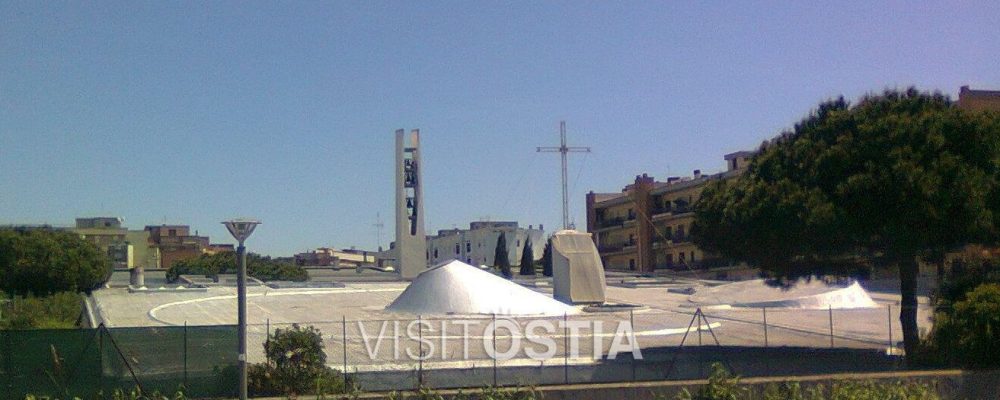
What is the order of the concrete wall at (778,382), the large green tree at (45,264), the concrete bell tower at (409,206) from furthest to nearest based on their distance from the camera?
the concrete bell tower at (409,206), the large green tree at (45,264), the concrete wall at (778,382)

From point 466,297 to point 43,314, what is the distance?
18226mm

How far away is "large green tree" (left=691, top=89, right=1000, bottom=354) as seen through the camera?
24.3 m

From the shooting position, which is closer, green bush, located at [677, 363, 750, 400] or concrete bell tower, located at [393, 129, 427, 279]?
green bush, located at [677, 363, 750, 400]

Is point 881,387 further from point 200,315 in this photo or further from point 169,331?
point 200,315

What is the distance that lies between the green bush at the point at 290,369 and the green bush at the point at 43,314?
18630 mm

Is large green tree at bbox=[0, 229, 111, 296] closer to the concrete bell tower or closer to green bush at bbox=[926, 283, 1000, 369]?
the concrete bell tower

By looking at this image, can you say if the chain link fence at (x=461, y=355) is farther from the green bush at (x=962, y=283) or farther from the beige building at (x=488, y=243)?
the beige building at (x=488, y=243)

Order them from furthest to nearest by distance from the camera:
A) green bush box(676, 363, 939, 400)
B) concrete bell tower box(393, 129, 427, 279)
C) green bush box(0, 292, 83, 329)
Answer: concrete bell tower box(393, 129, 427, 279) → green bush box(0, 292, 83, 329) → green bush box(676, 363, 939, 400)

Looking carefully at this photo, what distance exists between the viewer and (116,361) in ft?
67.1

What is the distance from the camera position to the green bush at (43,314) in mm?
37000

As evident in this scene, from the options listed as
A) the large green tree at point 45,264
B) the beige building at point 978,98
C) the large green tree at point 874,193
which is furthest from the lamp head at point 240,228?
the beige building at point 978,98

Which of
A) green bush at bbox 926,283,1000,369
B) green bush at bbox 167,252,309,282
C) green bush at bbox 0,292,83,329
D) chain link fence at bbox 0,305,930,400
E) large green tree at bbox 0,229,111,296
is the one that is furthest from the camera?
green bush at bbox 167,252,309,282

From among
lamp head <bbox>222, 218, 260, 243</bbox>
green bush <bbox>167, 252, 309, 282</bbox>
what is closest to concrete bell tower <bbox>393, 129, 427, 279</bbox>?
green bush <bbox>167, 252, 309, 282</bbox>

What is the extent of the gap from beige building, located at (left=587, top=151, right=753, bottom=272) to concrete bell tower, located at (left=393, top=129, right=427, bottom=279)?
19747mm
